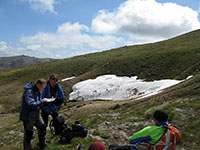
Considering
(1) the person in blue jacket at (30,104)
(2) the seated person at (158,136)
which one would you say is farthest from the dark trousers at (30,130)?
(2) the seated person at (158,136)

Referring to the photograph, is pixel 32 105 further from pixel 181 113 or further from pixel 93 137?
pixel 181 113

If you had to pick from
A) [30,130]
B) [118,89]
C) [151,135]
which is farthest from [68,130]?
[118,89]

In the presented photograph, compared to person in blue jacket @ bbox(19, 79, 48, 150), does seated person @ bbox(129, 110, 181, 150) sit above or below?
below

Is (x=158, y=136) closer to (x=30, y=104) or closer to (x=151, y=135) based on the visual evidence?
(x=151, y=135)

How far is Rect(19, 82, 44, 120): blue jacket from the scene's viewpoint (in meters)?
6.95

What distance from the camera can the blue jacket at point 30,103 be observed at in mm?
6947

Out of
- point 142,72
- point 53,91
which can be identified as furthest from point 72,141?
point 142,72

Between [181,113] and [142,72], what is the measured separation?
35691 millimetres

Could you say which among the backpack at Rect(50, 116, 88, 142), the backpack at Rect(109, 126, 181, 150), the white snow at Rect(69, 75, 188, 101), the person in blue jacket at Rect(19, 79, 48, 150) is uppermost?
the person in blue jacket at Rect(19, 79, 48, 150)

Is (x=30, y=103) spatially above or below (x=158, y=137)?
above

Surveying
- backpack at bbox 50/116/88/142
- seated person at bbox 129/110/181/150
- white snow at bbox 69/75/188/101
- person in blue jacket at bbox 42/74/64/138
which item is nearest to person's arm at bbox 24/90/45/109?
person in blue jacket at bbox 42/74/64/138

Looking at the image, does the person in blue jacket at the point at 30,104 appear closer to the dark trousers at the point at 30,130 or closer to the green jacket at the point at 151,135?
the dark trousers at the point at 30,130

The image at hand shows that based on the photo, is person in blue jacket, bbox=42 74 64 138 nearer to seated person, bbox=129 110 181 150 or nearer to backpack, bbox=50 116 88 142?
backpack, bbox=50 116 88 142

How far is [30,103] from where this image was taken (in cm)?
688
